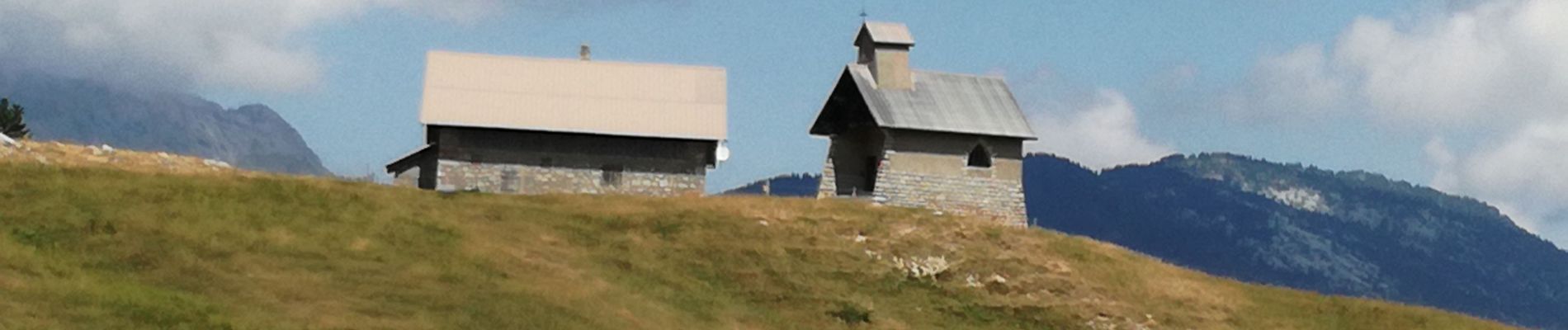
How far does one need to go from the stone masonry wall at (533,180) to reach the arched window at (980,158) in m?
11.8

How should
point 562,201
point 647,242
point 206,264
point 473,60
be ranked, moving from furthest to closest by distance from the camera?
point 473,60, point 562,201, point 647,242, point 206,264

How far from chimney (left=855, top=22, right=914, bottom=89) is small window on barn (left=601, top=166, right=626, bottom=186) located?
12029mm

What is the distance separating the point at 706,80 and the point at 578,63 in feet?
18.1

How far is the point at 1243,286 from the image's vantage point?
63469mm

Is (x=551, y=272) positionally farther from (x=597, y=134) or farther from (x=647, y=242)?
(x=597, y=134)

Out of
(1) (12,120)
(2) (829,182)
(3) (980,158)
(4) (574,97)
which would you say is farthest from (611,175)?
(1) (12,120)

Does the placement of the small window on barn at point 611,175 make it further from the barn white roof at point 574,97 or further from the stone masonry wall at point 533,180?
the barn white roof at point 574,97

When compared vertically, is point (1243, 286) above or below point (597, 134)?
below

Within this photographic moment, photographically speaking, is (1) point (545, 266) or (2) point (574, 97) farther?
(2) point (574, 97)

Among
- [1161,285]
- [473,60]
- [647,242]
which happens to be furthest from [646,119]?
[1161,285]

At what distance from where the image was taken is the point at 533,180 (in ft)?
236

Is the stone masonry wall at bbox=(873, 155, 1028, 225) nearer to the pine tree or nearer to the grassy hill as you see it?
the grassy hill

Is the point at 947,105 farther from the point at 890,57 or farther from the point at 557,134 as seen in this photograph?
the point at 557,134

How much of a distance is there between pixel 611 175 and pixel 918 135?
12.6 meters
